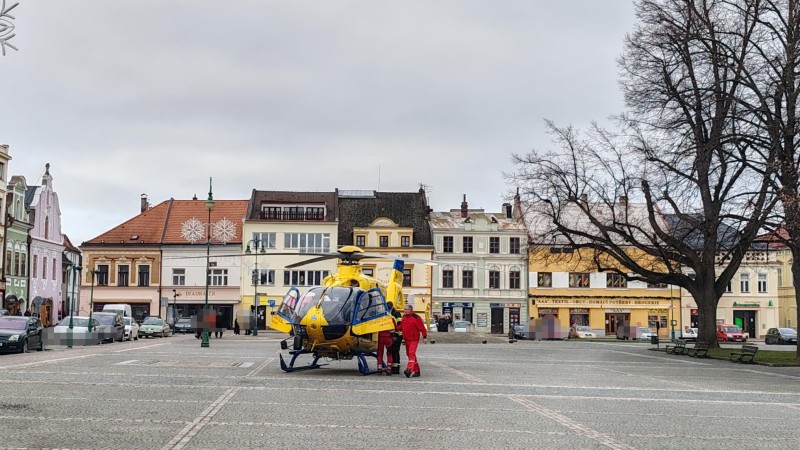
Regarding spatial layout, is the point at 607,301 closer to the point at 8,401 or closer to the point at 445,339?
the point at 445,339

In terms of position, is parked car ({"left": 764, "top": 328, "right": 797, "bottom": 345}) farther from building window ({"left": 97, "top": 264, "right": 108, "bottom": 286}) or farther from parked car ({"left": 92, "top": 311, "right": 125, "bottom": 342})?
building window ({"left": 97, "top": 264, "right": 108, "bottom": 286})

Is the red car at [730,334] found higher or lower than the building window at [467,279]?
lower

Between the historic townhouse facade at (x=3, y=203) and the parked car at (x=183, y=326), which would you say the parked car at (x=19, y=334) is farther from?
the parked car at (x=183, y=326)

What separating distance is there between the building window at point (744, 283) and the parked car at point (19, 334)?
62057 mm

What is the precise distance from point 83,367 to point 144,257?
188 ft

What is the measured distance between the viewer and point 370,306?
74.0ft

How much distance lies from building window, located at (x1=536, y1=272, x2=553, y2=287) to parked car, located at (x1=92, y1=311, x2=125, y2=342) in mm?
41425

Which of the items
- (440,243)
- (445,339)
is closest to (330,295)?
(445,339)

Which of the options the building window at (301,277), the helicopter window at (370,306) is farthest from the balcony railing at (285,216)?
the helicopter window at (370,306)

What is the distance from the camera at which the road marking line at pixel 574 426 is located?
36.7 ft

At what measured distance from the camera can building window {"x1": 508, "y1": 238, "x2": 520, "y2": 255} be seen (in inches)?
3123

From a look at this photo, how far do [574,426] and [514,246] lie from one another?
220ft

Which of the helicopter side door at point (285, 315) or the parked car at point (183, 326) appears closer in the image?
the helicopter side door at point (285, 315)

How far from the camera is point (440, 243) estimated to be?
79.3 m
